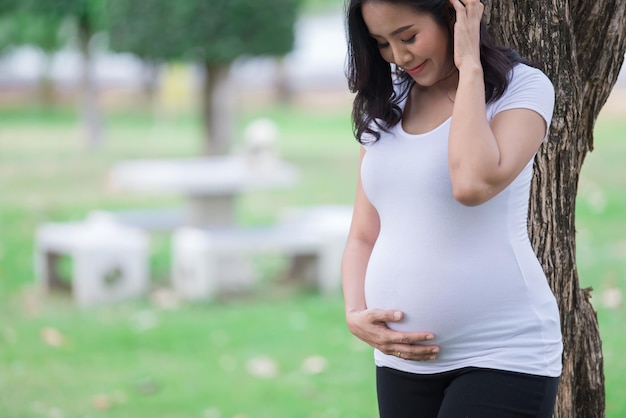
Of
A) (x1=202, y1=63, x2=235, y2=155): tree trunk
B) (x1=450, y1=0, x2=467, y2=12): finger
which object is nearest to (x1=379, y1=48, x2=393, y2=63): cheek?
(x1=450, y1=0, x2=467, y2=12): finger

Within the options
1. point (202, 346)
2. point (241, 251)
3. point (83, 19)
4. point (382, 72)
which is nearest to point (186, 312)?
point (241, 251)

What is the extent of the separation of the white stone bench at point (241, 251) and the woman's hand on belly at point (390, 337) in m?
4.84

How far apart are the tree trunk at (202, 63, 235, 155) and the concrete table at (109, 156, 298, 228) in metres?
4.68

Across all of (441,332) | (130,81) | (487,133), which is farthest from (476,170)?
(130,81)

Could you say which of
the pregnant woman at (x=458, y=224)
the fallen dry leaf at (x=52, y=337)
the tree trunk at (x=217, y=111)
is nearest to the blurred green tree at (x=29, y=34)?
the tree trunk at (x=217, y=111)

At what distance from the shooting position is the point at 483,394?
84.7 inches

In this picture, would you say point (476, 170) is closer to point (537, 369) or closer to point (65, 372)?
point (537, 369)

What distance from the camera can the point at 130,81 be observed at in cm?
4097

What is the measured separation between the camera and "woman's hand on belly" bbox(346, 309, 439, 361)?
223cm

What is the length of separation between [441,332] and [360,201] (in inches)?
16.4

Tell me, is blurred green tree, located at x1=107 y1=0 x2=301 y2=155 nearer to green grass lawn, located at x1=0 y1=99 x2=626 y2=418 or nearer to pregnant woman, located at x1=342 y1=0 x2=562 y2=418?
green grass lawn, located at x1=0 y1=99 x2=626 y2=418

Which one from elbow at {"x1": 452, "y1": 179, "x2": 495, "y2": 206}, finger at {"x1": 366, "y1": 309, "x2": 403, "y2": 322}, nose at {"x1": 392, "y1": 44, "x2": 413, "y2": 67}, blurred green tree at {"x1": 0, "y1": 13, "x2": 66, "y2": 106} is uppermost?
blurred green tree at {"x1": 0, "y1": 13, "x2": 66, "y2": 106}

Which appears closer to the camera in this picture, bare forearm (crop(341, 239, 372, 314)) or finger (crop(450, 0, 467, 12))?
finger (crop(450, 0, 467, 12))

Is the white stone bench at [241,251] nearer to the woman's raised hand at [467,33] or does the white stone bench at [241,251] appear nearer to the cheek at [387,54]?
the cheek at [387,54]
